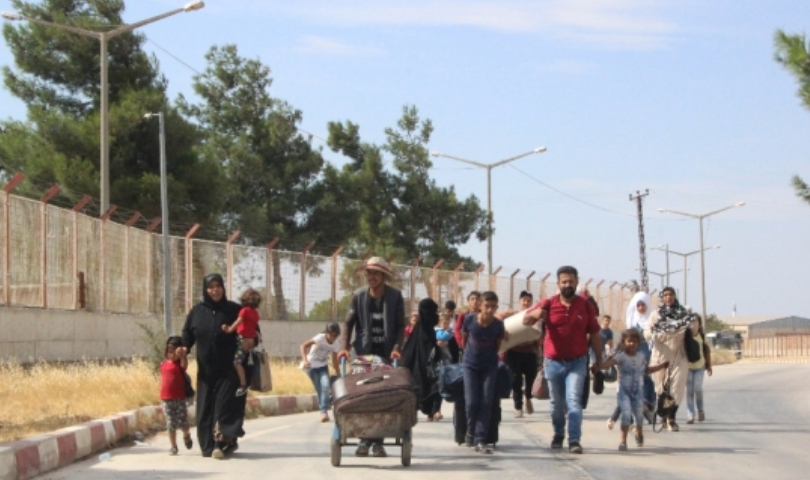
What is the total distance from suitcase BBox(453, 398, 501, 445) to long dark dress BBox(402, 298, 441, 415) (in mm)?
327

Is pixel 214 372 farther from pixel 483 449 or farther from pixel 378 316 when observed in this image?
pixel 483 449

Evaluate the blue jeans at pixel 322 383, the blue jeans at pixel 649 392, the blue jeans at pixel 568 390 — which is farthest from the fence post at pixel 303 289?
the blue jeans at pixel 568 390

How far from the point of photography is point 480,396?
1370cm

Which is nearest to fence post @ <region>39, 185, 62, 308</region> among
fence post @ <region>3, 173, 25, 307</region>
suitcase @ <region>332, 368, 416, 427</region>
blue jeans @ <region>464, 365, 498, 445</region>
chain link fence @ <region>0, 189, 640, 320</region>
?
chain link fence @ <region>0, 189, 640, 320</region>

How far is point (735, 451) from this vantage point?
555 inches

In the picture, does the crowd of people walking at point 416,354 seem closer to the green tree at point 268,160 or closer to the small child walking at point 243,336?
the small child walking at point 243,336

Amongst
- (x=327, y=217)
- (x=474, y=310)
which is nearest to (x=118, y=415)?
(x=474, y=310)

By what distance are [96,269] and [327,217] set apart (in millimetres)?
28109

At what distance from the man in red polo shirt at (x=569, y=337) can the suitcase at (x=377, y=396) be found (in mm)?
1944

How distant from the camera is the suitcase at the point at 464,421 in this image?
1383 cm

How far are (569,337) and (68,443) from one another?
473 cm

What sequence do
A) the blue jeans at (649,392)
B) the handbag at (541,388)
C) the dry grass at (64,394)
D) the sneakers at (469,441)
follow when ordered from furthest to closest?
1. the blue jeans at (649,392)
2. the handbag at (541,388)
3. the dry grass at (64,394)
4. the sneakers at (469,441)

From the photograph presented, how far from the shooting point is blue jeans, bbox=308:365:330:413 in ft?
63.0

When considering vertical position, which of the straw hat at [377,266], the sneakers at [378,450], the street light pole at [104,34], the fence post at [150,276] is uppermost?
the street light pole at [104,34]
